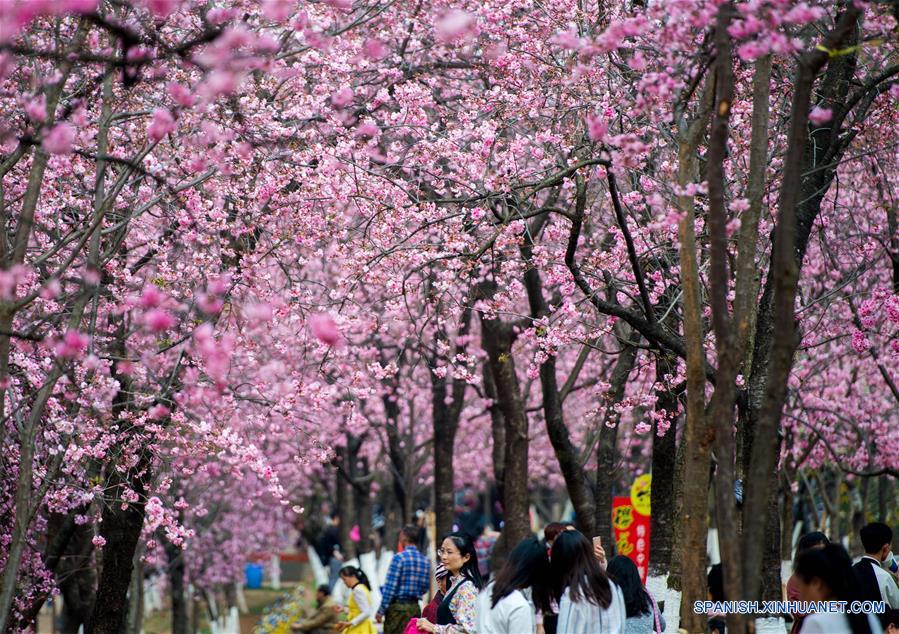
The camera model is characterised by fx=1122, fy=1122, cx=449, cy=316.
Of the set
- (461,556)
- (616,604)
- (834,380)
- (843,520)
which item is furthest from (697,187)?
(843,520)

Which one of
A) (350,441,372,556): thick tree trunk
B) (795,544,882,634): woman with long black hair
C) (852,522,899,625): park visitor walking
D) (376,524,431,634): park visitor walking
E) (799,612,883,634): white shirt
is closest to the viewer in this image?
(799,612,883,634): white shirt

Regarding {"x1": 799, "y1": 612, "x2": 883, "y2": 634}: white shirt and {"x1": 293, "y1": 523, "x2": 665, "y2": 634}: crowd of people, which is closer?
{"x1": 799, "y1": 612, "x2": 883, "y2": 634}: white shirt

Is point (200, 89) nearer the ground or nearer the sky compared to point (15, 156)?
nearer the sky

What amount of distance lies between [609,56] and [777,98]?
200cm

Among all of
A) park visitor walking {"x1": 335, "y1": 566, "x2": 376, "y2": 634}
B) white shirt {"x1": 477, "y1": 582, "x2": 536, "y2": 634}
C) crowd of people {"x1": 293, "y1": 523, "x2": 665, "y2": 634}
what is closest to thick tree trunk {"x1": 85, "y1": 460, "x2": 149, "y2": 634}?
park visitor walking {"x1": 335, "y1": 566, "x2": 376, "y2": 634}

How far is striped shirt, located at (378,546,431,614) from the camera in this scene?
11.2 m

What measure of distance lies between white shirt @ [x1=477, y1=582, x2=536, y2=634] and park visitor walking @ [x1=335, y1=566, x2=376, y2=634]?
5120mm

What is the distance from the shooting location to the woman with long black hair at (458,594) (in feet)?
26.9

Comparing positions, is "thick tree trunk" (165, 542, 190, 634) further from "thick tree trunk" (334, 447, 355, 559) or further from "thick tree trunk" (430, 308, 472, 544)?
"thick tree trunk" (430, 308, 472, 544)

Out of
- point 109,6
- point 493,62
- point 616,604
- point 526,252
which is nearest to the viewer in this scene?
point 616,604

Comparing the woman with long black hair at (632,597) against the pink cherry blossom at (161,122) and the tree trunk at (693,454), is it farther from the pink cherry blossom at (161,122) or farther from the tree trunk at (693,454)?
the pink cherry blossom at (161,122)

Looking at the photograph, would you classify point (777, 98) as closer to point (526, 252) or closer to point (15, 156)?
point (526, 252)

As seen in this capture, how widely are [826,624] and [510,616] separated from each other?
1.89 meters

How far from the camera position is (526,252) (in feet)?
44.5
